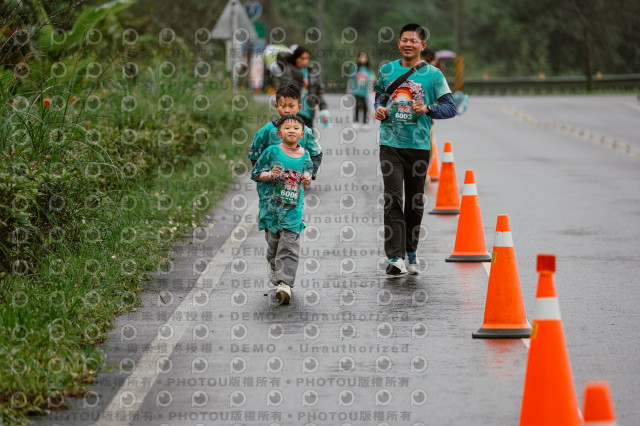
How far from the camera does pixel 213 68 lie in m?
27.7

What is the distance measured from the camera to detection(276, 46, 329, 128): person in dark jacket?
1664 centimetres

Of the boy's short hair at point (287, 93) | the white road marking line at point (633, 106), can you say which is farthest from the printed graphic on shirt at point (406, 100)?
the white road marking line at point (633, 106)

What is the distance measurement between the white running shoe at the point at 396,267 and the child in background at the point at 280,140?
1268mm

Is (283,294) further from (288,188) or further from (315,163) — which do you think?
(315,163)

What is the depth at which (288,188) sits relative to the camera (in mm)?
9414

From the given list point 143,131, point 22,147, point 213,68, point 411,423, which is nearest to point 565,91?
point 213,68

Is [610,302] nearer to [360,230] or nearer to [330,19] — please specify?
[360,230]

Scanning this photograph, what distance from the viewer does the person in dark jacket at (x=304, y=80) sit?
655 inches

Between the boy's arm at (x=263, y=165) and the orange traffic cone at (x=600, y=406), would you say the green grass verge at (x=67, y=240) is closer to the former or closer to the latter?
the boy's arm at (x=263, y=165)

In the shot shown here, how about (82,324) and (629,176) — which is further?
(629,176)

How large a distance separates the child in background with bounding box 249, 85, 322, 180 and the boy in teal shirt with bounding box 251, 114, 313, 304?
93 millimetres

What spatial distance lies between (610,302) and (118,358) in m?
3.76

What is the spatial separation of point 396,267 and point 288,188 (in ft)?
5.07

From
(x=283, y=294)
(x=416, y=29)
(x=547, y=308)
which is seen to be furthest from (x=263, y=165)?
(x=547, y=308)
